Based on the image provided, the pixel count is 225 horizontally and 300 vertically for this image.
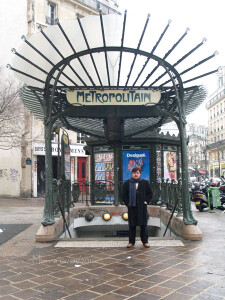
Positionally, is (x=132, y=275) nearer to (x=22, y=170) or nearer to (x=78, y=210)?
(x=78, y=210)

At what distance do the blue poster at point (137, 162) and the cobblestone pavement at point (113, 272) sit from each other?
5.96 metres

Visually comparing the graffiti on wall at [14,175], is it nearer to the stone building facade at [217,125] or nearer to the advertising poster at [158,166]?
the advertising poster at [158,166]

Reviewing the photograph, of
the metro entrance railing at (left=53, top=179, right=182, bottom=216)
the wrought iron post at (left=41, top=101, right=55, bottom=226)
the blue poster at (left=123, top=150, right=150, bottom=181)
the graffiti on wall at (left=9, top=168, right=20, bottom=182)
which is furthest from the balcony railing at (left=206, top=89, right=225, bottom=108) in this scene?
the wrought iron post at (left=41, top=101, right=55, bottom=226)

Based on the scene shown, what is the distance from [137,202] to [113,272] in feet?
6.07

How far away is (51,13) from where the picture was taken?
24.2 m

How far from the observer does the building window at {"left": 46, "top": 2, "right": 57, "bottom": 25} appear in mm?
23828

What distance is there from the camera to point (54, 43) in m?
5.95

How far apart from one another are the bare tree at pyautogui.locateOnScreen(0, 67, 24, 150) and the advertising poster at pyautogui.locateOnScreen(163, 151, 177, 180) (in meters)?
10.0

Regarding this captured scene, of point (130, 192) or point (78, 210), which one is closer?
point (130, 192)

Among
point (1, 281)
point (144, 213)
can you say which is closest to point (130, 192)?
point (144, 213)

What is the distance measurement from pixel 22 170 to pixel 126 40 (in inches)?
696

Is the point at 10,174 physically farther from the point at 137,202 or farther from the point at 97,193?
the point at 137,202

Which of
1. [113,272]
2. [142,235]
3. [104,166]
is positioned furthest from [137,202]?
[104,166]

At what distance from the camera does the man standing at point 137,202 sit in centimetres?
583
